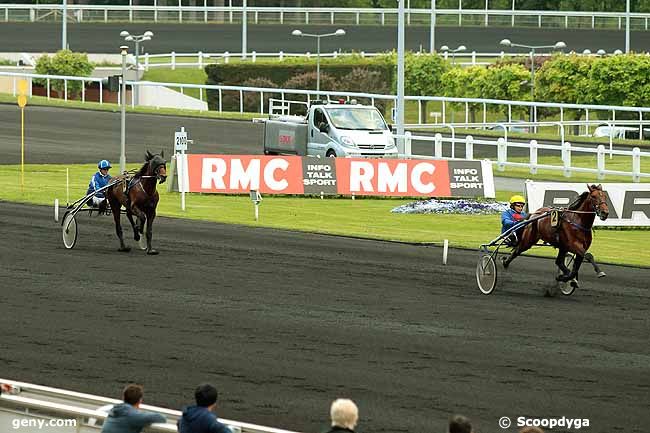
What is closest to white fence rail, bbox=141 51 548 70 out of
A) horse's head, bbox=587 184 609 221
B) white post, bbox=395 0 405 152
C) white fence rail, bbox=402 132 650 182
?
white post, bbox=395 0 405 152

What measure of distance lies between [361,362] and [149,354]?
7.37 ft

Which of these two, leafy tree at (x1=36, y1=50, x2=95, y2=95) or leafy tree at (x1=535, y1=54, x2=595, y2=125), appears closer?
leafy tree at (x1=535, y1=54, x2=595, y2=125)

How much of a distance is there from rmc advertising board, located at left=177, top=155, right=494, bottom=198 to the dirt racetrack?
8.31 metres

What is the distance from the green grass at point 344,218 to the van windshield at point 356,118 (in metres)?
4.55

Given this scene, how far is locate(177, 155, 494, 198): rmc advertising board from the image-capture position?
33.2 m

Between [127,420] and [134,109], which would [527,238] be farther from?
[134,109]

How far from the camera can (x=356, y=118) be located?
38125mm

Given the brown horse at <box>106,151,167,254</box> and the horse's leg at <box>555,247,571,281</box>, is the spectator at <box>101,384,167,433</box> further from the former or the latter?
the brown horse at <box>106,151,167,254</box>

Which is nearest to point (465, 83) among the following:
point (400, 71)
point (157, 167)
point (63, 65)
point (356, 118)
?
point (63, 65)

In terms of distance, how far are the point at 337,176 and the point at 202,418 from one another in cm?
2431

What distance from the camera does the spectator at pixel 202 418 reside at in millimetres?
9367

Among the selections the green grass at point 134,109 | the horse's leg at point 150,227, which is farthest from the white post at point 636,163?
the green grass at point 134,109
